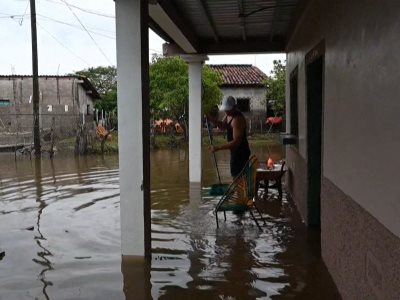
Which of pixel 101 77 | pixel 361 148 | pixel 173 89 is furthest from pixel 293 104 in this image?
pixel 101 77

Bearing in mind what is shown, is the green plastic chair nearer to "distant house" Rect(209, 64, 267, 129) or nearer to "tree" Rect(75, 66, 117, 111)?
"distant house" Rect(209, 64, 267, 129)

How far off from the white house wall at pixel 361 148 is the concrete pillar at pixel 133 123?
189cm

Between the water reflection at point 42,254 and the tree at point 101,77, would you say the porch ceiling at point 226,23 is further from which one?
the tree at point 101,77

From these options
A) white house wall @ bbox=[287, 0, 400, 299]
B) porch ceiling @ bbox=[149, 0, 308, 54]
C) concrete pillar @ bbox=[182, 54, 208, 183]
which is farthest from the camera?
concrete pillar @ bbox=[182, 54, 208, 183]

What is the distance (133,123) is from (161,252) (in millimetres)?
1579

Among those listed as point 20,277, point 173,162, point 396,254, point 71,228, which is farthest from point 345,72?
point 173,162

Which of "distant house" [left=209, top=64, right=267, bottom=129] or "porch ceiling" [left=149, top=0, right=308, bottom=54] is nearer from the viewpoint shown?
"porch ceiling" [left=149, top=0, right=308, bottom=54]

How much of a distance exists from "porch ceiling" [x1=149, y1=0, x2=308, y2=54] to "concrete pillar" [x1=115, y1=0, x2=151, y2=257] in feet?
2.74

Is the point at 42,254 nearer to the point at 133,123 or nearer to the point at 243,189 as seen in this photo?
the point at 133,123

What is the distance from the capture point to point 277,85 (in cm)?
2444

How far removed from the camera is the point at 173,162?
50.5ft

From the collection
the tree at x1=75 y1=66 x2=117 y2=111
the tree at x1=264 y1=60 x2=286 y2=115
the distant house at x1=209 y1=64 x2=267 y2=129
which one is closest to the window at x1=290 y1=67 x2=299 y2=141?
the tree at x1=264 y1=60 x2=286 y2=115

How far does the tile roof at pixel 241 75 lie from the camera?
93.2 ft

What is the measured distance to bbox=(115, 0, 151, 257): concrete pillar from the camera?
4.82m
